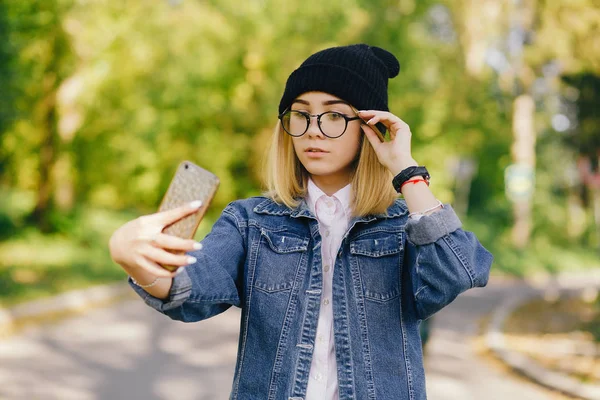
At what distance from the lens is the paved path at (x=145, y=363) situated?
676 cm

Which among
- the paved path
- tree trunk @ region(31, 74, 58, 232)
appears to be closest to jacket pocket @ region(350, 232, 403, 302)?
the paved path

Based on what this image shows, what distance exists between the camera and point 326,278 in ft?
7.07

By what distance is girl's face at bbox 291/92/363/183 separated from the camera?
7.23 feet

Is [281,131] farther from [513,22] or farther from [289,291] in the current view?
[513,22]

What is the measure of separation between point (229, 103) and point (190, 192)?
2188 centimetres

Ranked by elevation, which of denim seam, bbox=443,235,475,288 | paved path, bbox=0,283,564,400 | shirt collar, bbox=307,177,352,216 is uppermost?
paved path, bbox=0,283,564,400

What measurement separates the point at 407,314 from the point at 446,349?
8.44 m

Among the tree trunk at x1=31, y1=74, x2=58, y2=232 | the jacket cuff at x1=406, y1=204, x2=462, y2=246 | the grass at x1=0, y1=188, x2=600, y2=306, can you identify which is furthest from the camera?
the tree trunk at x1=31, y1=74, x2=58, y2=232

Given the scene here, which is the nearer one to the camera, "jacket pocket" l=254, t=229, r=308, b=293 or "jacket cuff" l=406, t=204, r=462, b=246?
"jacket cuff" l=406, t=204, r=462, b=246

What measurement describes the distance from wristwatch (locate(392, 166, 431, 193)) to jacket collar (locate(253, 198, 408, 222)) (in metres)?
0.17

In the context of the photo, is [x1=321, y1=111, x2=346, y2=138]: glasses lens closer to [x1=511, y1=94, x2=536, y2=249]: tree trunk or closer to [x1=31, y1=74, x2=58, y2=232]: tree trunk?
[x1=31, y1=74, x2=58, y2=232]: tree trunk

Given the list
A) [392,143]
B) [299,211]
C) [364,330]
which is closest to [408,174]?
[392,143]

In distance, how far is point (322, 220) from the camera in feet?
7.45

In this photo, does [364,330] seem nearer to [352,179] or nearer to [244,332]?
[244,332]
